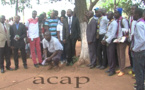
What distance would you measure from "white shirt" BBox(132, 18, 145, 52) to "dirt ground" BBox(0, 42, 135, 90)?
1.22 m

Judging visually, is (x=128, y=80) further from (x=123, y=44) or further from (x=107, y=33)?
(x=107, y=33)

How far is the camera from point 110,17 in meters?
5.46

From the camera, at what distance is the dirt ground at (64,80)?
4.64m

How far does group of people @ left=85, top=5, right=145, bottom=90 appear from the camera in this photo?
378 cm

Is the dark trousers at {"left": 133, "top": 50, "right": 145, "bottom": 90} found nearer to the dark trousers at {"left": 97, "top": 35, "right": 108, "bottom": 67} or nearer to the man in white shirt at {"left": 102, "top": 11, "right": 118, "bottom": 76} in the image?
the man in white shirt at {"left": 102, "top": 11, "right": 118, "bottom": 76}

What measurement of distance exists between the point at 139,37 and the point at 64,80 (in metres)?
2.57

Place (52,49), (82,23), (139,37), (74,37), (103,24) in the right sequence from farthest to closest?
1. (82,23)
2. (74,37)
3. (52,49)
4. (103,24)
5. (139,37)

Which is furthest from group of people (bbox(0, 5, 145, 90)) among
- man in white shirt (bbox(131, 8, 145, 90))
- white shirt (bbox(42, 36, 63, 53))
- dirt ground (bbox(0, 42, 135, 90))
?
man in white shirt (bbox(131, 8, 145, 90))

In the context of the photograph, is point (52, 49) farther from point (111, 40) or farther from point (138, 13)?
point (138, 13)

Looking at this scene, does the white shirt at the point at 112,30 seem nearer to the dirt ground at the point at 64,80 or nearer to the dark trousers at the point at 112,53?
the dark trousers at the point at 112,53

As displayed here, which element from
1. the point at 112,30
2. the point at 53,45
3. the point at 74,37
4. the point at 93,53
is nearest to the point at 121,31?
the point at 112,30

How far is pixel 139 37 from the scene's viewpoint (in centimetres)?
367

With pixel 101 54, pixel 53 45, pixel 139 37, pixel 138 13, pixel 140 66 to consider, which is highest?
pixel 138 13

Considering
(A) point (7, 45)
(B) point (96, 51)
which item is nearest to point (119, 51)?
(B) point (96, 51)
